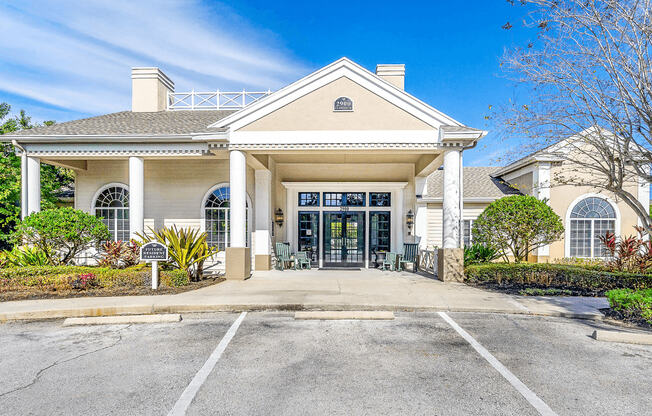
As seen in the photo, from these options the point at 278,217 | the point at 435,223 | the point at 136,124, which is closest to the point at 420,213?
the point at 435,223

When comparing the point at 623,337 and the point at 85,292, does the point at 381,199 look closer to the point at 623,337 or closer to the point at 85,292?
the point at 623,337

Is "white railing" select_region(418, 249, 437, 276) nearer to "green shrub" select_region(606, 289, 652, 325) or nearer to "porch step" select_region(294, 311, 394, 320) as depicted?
"green shrub" select_region(606, 289, 652, 325)

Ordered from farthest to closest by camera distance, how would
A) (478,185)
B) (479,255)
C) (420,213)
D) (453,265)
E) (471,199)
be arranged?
(478,185) → (471,199) → (420,213) → (479,255) → (453,265)

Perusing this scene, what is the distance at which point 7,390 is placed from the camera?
3898 mm

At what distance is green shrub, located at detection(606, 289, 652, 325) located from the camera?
6343mm

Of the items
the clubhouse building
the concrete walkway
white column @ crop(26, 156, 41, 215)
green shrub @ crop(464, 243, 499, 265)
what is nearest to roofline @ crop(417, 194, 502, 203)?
the clubhouse building

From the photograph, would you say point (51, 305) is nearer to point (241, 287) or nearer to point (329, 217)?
point (241, 287)

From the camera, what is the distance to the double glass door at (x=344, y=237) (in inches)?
593

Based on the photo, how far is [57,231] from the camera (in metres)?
9.66

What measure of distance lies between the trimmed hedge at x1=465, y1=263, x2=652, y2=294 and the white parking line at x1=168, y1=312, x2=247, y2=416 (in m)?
7.01

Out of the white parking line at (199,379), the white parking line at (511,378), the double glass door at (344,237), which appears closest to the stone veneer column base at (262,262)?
the double glass door at (344,237)

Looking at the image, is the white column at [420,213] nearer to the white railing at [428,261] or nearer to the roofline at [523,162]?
the white railing at [428,261]

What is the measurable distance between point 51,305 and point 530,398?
26.6 ft

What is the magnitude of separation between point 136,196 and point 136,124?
9.21ft
